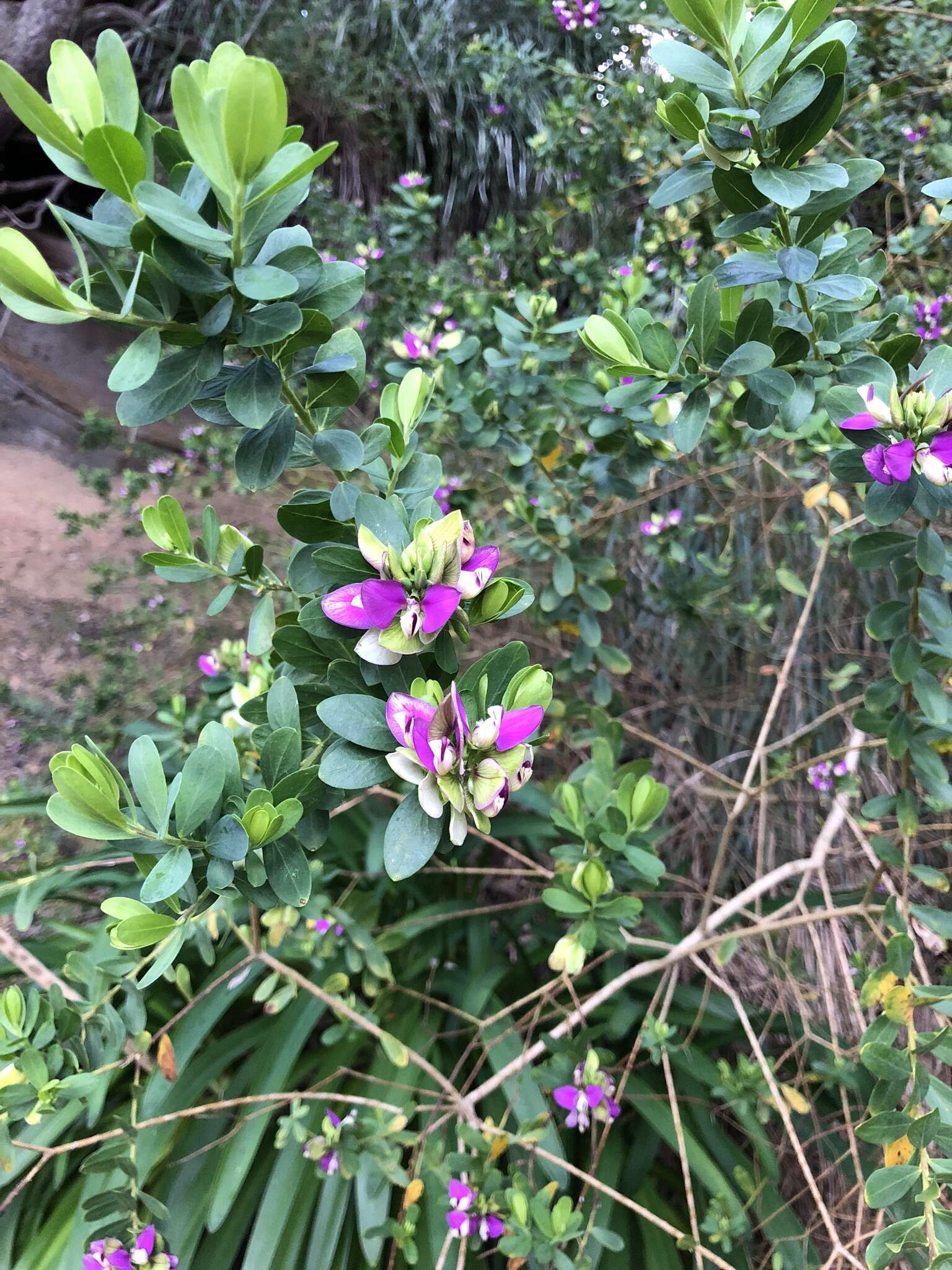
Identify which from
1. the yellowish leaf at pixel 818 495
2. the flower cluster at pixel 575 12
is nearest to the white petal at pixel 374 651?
the yellowish leaf at pixel 818 495

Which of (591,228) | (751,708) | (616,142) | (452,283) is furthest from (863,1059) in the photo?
(591,228)

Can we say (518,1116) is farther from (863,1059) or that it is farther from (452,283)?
(452,283)

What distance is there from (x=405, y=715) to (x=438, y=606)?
0.06m

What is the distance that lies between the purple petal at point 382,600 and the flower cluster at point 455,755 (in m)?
0.04

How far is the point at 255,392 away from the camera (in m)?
0.34

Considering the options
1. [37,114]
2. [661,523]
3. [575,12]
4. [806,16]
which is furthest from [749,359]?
[575,12]

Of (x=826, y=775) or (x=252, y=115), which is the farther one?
(x=826, y=775)

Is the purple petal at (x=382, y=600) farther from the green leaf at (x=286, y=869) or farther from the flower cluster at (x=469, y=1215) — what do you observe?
the flower cluster at (x=469, y=1215)

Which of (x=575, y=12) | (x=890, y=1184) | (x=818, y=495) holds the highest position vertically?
(x=575, y=12)

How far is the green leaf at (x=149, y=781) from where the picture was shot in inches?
13.5

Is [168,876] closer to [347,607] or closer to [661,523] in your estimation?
[347,607]

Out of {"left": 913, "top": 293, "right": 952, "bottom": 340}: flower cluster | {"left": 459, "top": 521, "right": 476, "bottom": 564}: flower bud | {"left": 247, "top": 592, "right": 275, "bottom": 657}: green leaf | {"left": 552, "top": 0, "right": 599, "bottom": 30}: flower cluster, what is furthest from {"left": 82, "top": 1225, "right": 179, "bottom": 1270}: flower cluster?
{"left": 552, "top": 0, "right": 599, "bottom": 30}: flower cluster

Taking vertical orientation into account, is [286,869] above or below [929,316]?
below

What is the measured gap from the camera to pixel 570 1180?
2.89 feet
